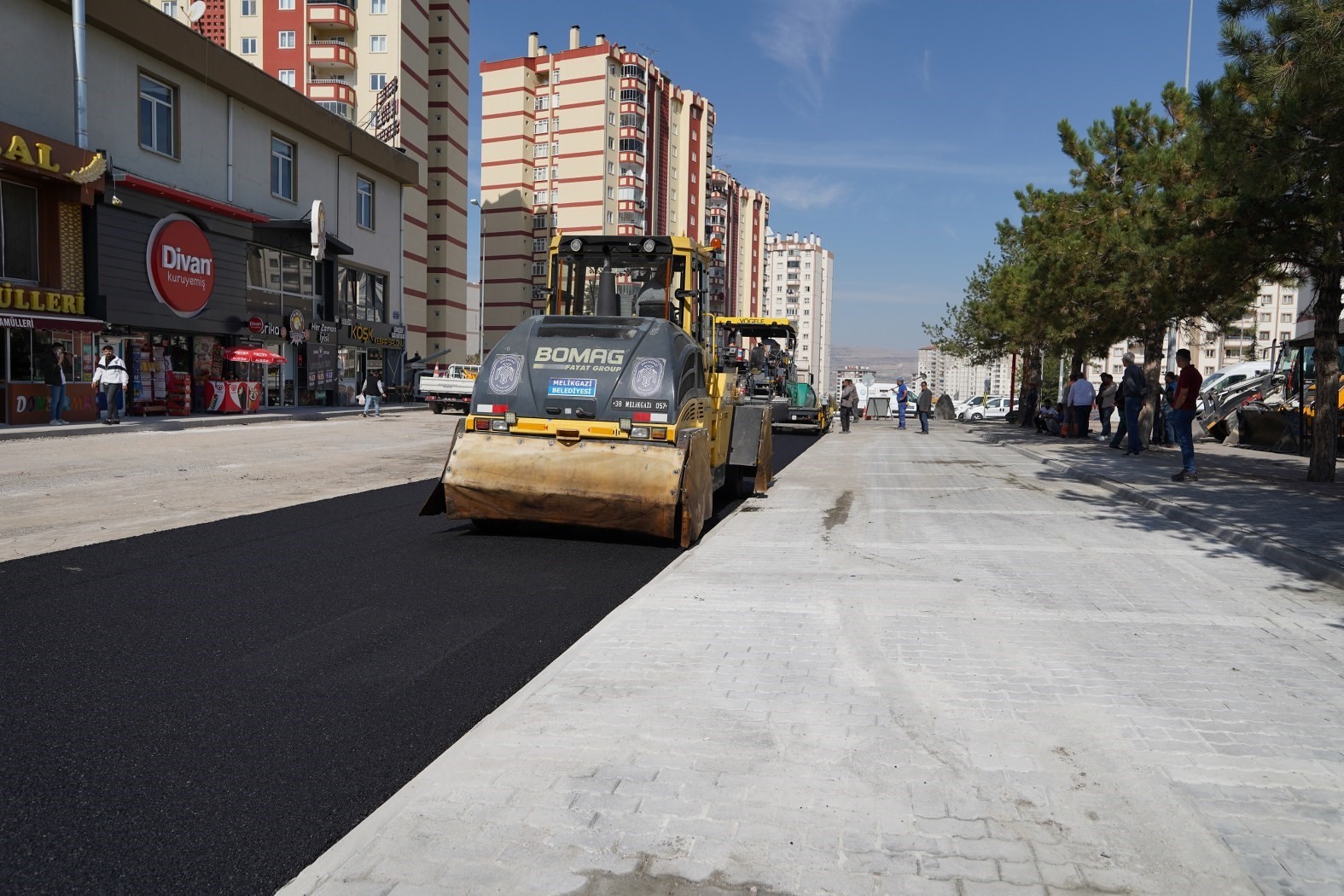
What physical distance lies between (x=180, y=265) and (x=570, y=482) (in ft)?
82.7

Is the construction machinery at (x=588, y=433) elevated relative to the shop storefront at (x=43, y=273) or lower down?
lower down

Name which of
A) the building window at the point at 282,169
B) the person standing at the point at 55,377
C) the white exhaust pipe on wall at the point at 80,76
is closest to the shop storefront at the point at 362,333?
the building window at the point at 282,169

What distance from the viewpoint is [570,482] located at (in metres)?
7.85

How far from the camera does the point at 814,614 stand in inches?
228

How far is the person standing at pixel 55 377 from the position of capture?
22.1m

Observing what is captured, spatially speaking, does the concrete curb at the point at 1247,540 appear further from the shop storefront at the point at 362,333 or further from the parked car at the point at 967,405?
the parked car at the point at 967,405

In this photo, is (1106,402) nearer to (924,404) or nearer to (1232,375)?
(924,404)

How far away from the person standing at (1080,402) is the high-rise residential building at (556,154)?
2294 inches

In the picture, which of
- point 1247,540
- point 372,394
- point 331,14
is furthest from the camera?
point 331,14

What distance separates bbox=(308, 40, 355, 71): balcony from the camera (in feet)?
186

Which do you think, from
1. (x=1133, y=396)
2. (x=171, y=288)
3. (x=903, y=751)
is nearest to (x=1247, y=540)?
(x=903, y=751)

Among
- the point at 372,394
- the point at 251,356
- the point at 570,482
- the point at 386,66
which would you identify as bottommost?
the point at 570,482

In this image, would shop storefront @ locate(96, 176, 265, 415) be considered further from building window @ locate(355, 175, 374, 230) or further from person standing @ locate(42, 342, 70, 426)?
building window @ locate(355, 175, 374, 230)

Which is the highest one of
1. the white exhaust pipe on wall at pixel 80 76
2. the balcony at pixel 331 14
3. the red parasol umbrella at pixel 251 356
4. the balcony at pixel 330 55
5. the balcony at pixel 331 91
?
the balcony at pixel 331 14
